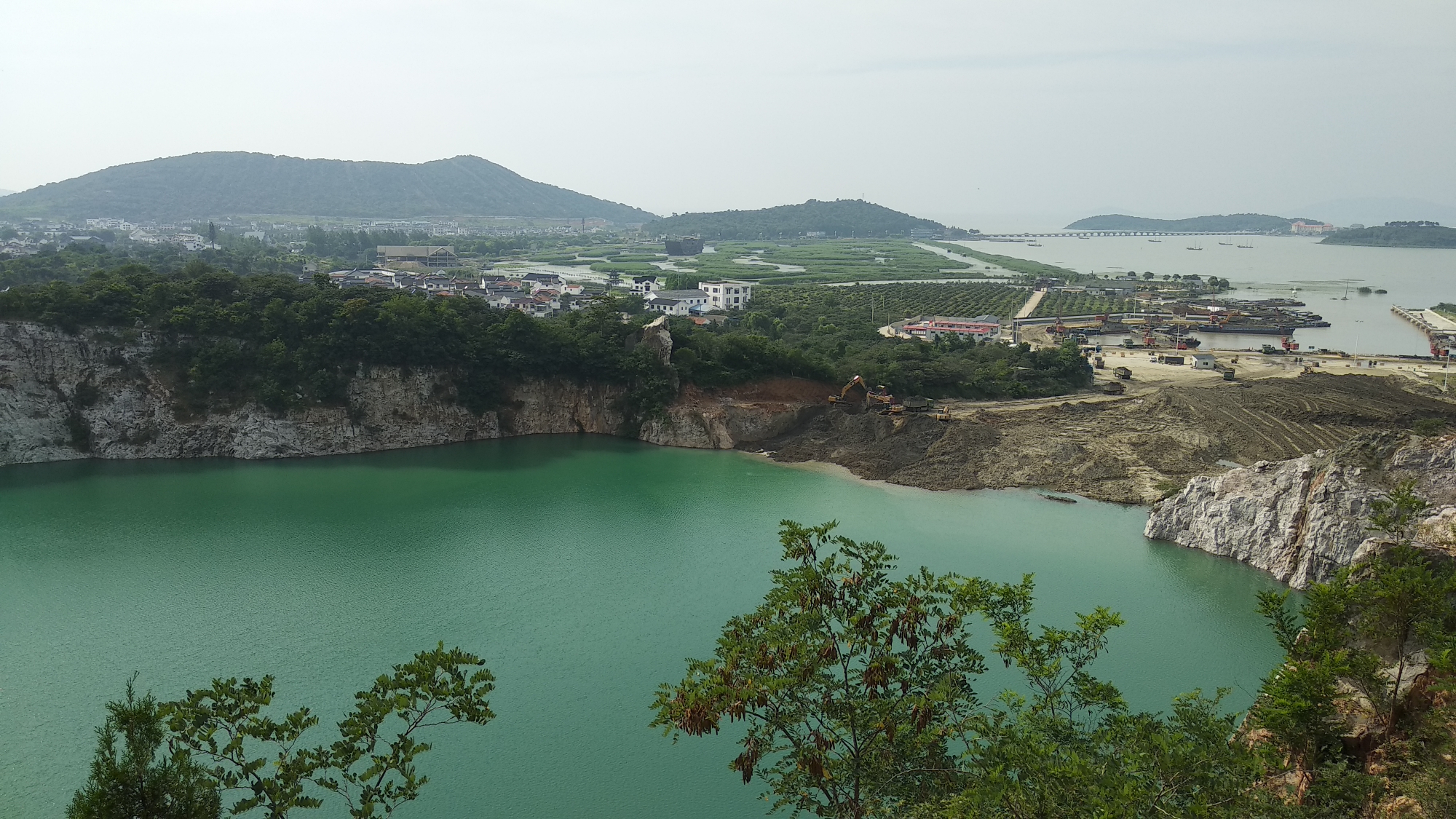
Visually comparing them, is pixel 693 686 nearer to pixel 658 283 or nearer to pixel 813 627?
pixel 813 627

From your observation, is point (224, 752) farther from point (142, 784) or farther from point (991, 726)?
point (991, 726)

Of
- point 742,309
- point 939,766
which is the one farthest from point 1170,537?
point 742,309

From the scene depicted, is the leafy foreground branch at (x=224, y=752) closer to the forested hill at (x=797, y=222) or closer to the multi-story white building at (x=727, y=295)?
the multi-story white building at (x=727, y=295)

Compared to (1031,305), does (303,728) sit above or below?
above

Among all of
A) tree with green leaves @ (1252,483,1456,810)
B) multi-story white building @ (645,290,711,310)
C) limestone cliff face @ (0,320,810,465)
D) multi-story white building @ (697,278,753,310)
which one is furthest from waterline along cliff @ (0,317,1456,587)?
multi-story white building @ (697,278,753,310)

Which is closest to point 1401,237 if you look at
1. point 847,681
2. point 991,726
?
point 991,726

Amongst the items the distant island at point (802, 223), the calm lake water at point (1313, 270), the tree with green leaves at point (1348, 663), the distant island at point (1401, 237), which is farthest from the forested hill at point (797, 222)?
the tree with green leaves at point (1348, 663)

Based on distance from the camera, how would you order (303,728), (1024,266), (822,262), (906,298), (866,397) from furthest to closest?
1. (1024,266)
2. (822,262)
3. (906,298)
4. (866,397)
5. (303,728)
